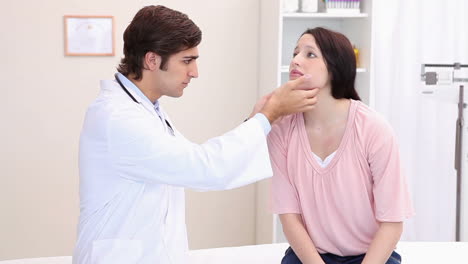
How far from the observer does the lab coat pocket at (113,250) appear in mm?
1947

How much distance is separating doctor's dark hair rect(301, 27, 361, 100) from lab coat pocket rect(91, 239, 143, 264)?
771 millimetres

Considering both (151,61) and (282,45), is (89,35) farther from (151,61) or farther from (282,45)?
(151,61)

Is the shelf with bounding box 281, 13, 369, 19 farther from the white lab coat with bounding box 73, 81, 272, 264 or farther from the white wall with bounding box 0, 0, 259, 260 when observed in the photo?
the white lab coat with bounding box 73, 81, 272, 264

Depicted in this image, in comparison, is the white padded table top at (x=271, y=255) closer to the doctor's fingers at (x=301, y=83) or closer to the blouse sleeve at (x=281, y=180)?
the blouse sleeve at (x=281, y=180)

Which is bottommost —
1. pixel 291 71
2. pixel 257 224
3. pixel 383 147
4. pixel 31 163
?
pixel 257 224

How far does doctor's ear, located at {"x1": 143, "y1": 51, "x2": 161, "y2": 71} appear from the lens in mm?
1981

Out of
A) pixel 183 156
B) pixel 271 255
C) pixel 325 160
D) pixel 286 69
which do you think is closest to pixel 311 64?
pixel 325 160

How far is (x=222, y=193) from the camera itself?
3861 mm

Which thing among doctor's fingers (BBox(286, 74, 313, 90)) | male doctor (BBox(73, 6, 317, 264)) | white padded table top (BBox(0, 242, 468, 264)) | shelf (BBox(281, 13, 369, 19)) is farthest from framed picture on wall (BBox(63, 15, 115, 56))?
doctor's fingers (BBox(286, 74, 313, 90))

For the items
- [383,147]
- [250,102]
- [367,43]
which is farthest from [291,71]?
[250,102]

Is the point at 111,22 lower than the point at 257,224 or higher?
higher

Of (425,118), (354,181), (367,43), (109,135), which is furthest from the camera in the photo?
(425,118)

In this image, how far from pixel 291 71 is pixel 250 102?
1622mm

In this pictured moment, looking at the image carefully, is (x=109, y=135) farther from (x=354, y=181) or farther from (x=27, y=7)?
(x=27, y=7)
